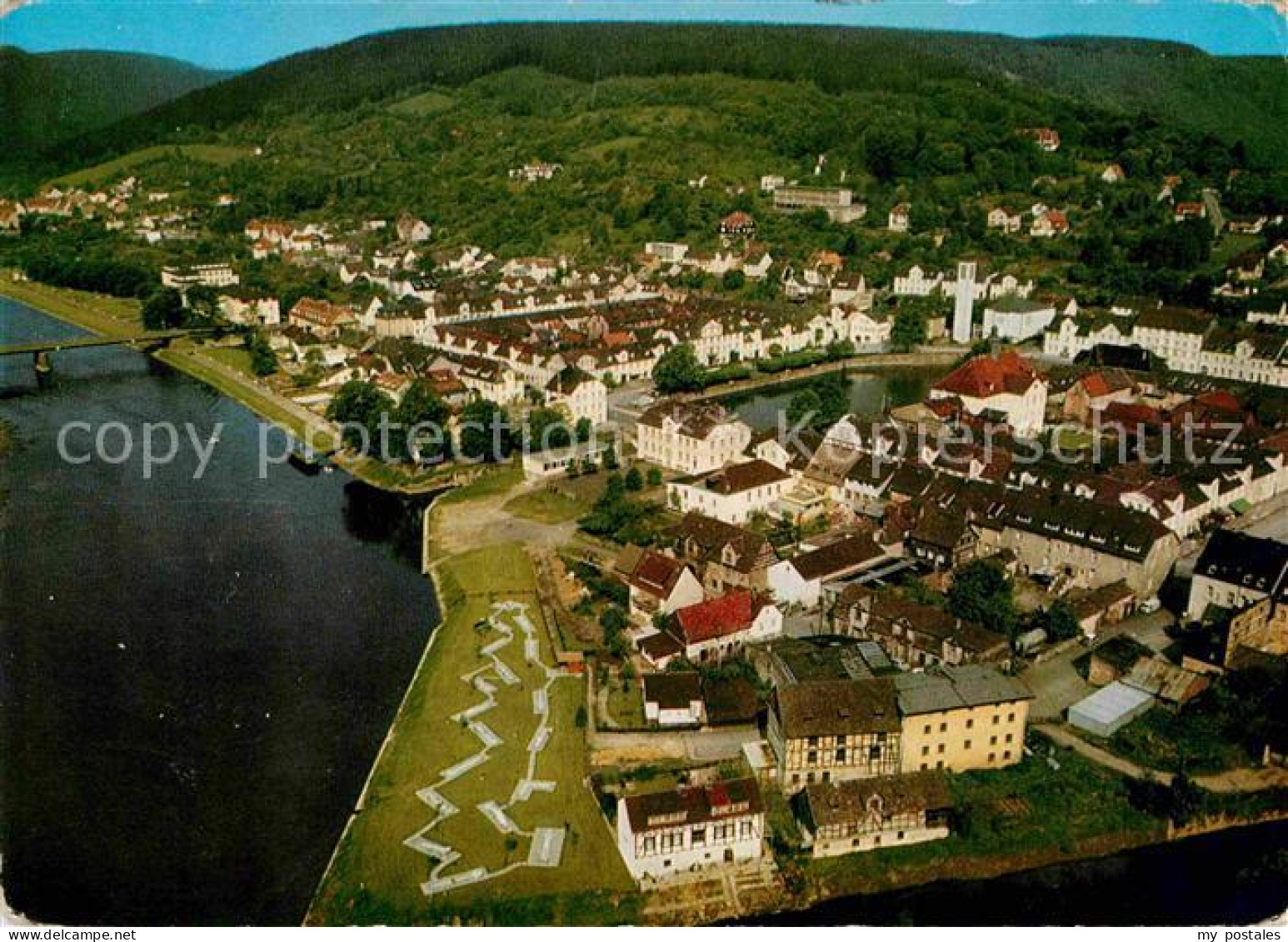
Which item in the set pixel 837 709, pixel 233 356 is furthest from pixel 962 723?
pixel 233 356

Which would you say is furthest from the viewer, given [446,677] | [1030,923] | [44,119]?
[44,119]

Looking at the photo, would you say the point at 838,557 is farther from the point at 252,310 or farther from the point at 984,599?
the point at 252,310

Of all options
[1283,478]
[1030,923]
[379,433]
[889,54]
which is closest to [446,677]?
[1030,923]

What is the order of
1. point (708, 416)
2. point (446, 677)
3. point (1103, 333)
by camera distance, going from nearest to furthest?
point (446, 677) < point (708, 416) < point (1103, 333)

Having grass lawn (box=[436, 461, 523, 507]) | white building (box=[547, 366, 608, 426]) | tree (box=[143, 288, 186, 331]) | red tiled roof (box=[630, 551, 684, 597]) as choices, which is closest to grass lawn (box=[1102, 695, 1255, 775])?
red tiled roof (box=[630, 551, 684, 597])

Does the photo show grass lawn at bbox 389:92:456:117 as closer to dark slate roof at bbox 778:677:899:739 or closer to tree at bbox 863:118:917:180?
tree at bbox 863:118:917:180

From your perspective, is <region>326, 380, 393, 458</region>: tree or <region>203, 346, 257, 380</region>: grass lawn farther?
<region>203, 346, 257, 380</region>: grass lawn

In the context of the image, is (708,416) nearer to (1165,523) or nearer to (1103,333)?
(1165,523)

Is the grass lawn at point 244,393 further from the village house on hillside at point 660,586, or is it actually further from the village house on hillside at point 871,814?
the village house on hillside at point 871,814
